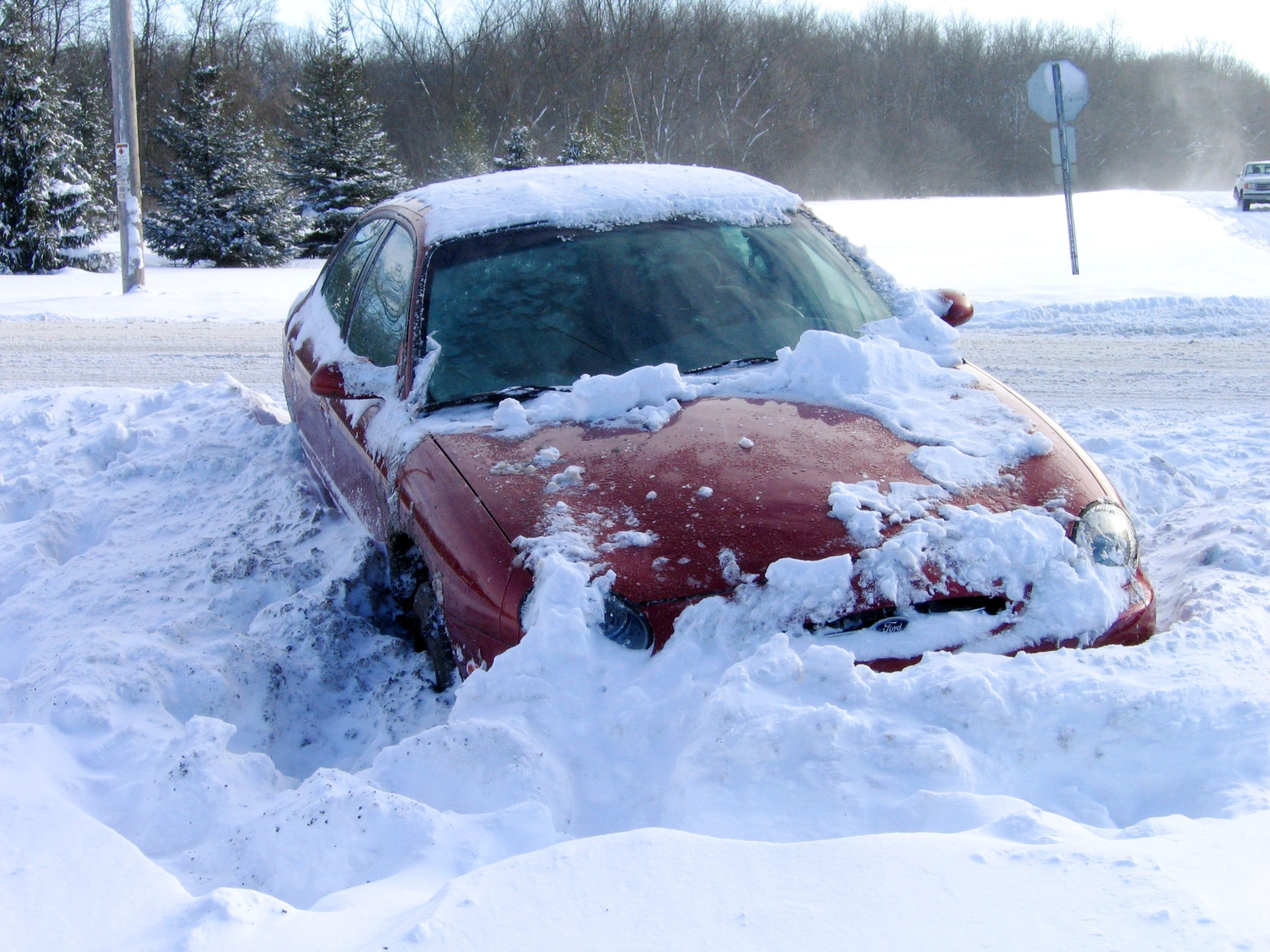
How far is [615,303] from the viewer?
346cm

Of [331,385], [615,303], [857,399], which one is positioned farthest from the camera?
[615,303]

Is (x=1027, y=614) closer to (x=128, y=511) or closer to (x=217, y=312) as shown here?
(x=128, y=511)

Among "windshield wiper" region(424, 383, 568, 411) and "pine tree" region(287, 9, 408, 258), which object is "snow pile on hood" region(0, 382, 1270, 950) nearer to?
"windshield wiper" region(424, 383, 568, 411)

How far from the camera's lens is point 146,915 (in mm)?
1651

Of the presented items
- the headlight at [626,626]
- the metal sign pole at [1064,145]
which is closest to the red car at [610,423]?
the headlight at [626,626]

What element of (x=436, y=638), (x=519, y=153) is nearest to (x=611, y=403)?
(x=436, y=638)

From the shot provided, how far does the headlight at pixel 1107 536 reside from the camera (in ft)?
8.63

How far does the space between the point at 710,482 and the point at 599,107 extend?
35.8m

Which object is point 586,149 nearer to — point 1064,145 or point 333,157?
point 333,157

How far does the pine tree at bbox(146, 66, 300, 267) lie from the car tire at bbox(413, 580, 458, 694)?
65.7 feet

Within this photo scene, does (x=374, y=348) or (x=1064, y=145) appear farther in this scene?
(x=1064, y=145)

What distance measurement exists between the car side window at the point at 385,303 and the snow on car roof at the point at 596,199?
15 cm

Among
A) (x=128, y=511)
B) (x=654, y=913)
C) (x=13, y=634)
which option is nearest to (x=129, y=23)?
(x=128, y=511)

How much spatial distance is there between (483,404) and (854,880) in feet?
6.35
